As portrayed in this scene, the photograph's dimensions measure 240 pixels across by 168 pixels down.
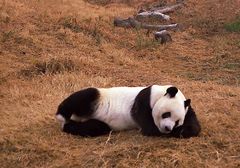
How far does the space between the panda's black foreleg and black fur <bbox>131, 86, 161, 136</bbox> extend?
0.36 metres

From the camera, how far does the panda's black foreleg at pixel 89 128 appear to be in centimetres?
475

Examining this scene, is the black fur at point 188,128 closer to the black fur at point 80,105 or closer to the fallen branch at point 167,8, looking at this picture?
the black fur at point 80,105

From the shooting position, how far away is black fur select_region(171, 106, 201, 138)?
4.45 m

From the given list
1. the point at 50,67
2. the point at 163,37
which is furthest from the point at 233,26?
the point at 50,67

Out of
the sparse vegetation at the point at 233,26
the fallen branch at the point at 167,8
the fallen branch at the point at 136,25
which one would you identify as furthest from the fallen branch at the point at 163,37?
the fallen branch at the point at 167,8

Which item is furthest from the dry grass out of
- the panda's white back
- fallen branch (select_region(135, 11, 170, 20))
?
fallen branch (select_region(135, 11, 170, 20))

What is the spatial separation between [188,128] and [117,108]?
2.45ft

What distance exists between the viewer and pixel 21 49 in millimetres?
8328

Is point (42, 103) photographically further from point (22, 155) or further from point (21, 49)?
point (21, 49)

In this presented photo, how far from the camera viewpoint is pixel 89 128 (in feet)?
15.7

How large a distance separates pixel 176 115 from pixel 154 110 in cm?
21

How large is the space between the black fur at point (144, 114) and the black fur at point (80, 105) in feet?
1.63

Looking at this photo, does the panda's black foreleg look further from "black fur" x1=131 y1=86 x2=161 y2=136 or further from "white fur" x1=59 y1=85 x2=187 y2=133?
"black fur" x1=131 y1=86 x2=161 y2=136

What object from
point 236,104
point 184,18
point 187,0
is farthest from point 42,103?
point 187,0
